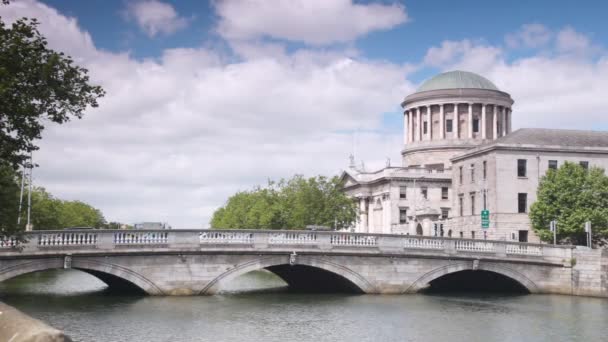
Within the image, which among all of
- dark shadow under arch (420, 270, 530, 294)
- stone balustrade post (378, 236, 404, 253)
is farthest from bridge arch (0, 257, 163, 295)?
dark shadow under arch (420, 270, 530, 294)

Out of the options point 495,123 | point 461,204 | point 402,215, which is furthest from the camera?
point 495,123

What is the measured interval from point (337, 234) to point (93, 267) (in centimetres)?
1440

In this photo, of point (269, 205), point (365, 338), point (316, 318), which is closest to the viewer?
point (365, 338)

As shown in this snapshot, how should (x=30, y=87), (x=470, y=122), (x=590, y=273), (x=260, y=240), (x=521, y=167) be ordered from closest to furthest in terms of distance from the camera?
(x=30, y=87) → (x=260, y=240) → (x=590, y=273) → (x=521, y=167) → (x=470, y=122)

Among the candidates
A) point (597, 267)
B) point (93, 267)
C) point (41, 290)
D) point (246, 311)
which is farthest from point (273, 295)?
point (597, 267)

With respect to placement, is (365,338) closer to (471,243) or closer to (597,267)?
(471,243)

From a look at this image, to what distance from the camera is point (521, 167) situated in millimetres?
84562

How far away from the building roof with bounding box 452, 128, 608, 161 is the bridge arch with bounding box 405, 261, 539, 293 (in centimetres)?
3551

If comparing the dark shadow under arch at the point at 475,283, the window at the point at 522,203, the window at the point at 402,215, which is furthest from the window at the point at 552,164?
the dark shadow under arch at the point at 475,283

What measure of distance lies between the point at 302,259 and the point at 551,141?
5028cm

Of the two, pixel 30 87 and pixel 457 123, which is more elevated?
pixel 457 123

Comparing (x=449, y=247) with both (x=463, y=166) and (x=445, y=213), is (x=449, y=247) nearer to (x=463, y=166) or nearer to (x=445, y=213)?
(x=463, y=166)

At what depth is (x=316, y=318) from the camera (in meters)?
37.9

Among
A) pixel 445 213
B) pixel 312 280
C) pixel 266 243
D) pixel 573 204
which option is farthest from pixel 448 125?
pixel 266 243
